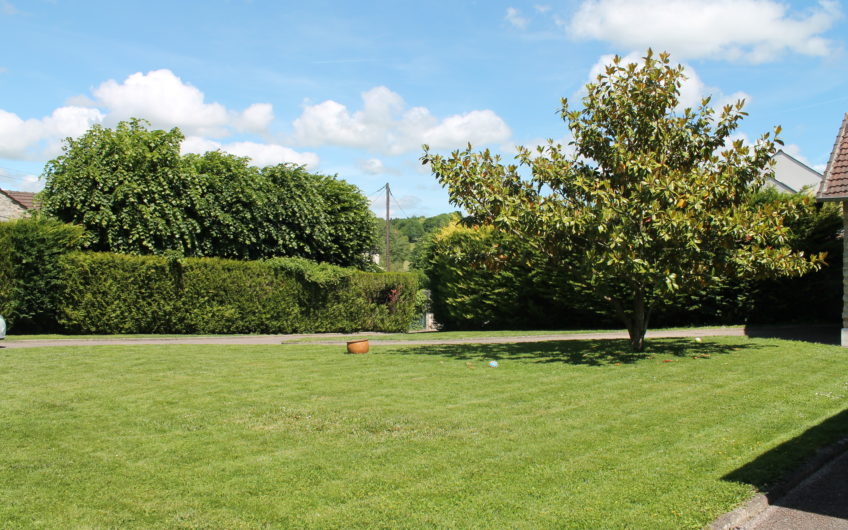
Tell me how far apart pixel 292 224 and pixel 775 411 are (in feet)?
67.6

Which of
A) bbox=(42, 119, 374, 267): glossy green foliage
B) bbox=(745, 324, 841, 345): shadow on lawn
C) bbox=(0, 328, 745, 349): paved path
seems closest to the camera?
bbox=(745, 324, 841, 345): shadow on lawn

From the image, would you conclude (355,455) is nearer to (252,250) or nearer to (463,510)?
(463,510)

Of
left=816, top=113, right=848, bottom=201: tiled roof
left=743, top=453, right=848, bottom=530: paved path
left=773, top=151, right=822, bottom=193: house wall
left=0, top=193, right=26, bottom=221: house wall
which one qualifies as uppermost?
left=773, top=151, right=822, bottom=193: house wall

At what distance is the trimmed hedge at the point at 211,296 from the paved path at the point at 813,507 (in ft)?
63.1

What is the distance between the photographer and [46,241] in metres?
20.6

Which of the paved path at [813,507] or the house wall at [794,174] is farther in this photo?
the house wall at [794,174]

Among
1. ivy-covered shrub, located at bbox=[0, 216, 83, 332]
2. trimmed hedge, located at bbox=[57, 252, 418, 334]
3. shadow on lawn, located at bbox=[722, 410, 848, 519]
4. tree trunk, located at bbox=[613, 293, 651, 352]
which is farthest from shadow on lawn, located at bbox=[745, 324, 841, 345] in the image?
ivy-covered shrub, located at bbox=[0, 216, 83, 332]

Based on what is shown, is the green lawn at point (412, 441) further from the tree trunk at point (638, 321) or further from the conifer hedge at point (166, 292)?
the conifer hedge at point (166, 292)

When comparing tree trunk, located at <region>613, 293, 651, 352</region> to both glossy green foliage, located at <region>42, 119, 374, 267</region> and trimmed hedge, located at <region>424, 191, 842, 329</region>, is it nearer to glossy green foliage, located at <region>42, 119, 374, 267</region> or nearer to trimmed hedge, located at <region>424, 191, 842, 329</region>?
trimmed hedge, located at <region>424, 191, 842, 329</region>

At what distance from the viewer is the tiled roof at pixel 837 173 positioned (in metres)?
13.6

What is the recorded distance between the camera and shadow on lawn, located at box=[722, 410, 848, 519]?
5.07 meters

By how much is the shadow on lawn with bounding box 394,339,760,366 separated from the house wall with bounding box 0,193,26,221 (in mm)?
26484

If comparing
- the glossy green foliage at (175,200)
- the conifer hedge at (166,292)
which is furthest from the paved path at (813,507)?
the glossy green foliage at (175,200)

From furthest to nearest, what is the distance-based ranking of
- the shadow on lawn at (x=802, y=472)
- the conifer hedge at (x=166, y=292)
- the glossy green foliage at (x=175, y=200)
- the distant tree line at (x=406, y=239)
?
the distant tree line at (x=406, y=239) < the glossy green foliage at (x=175, y=200) < the conifer hedge at (x=166, y=292) < the shadow on lawn at (x=802, y=472)
